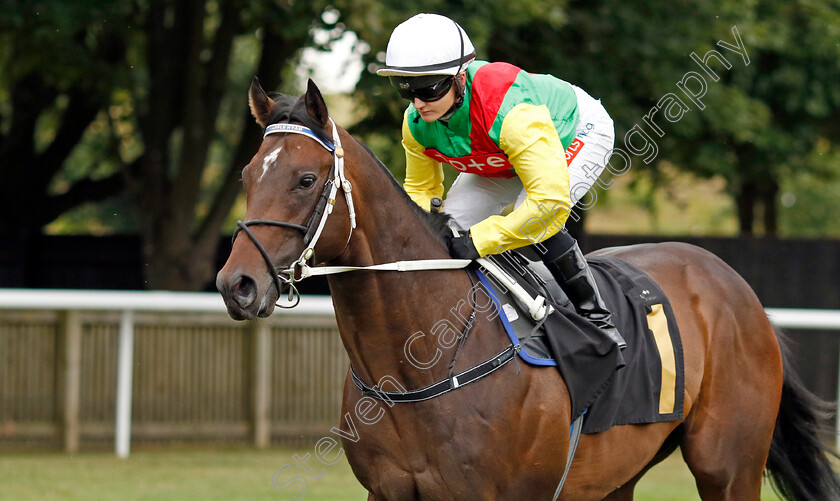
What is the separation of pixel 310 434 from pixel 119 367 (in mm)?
1806

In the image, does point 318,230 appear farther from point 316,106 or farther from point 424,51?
point 424,51

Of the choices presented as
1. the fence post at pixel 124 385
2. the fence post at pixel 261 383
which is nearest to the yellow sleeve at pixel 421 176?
the fence post at pixel 124 385

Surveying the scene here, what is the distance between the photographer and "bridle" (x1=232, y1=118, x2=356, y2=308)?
2.50m

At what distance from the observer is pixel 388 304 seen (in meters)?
2.88

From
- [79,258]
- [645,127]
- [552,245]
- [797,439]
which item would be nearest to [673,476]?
[797,439]

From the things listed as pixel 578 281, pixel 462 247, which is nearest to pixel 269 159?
pixel 462 247

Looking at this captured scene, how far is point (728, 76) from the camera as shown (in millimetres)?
10000

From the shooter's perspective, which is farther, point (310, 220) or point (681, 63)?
point (681, 63)

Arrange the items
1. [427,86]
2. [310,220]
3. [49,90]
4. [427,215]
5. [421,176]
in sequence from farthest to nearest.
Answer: [49,90], [421,176], [427,215], [427,86], [310,220]

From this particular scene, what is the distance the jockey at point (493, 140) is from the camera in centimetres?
295

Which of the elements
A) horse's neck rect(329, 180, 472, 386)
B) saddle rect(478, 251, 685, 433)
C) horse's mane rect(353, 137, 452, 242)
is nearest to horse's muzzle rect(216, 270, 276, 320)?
horse's neck rect(329, 180, 472, 386)

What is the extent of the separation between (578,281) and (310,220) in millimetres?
1171

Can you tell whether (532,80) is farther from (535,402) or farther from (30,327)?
(30,327)

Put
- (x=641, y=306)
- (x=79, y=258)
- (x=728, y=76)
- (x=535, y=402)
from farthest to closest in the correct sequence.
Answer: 1. (x=79, y=258)
2. (x=728, y=76)
3. (x=641, y=306)
4. (x=535, y=402)
